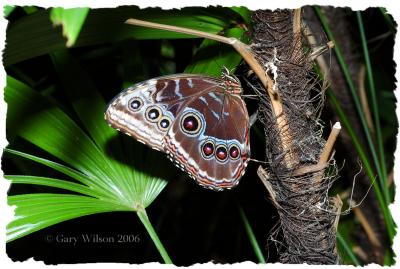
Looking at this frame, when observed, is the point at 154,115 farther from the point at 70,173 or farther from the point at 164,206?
the point at 164,206

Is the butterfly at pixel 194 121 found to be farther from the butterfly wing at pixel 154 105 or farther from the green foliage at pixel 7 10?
the green foliage at pixel 7 10

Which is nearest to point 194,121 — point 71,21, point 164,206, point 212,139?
point 212,139

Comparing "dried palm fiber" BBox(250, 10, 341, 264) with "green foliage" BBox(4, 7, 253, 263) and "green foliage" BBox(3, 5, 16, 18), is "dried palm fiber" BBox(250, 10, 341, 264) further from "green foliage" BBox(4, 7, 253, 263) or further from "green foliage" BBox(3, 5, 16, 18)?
"green foliage" BBox(3, 5, 16, 18)

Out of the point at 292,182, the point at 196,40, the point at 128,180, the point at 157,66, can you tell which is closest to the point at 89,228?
the point at 128,180

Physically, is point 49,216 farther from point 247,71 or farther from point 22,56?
point 247,71

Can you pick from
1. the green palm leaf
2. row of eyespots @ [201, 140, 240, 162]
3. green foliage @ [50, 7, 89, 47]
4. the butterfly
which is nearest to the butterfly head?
the butterfly
